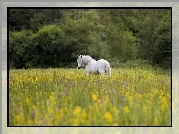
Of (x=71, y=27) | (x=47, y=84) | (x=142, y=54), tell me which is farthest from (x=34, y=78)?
(x=142, y=54)

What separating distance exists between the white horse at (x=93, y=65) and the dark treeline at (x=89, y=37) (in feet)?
0.36

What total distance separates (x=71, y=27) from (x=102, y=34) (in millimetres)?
546

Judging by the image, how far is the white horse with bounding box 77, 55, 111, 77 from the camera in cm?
922

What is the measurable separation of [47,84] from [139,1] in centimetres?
219

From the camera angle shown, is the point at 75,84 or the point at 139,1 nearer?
the point at 139,1

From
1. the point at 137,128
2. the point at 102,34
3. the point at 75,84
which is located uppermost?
the point at 102,34

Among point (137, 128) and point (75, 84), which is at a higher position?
point (75, 84)

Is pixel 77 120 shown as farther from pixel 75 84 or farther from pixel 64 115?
pixel 75 84

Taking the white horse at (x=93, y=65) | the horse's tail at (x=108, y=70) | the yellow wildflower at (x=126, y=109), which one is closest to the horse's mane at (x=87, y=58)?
Result: the white horse at (x=93, y=65)

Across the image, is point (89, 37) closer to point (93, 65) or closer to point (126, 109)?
point (93, 65)

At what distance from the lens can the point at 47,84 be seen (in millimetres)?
9516

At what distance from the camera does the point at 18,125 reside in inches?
336

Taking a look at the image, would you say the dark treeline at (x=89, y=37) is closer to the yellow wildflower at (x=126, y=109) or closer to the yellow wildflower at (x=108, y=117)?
the yellow wildflower at (x=126, y=109)

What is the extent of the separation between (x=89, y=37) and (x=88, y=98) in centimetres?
108
